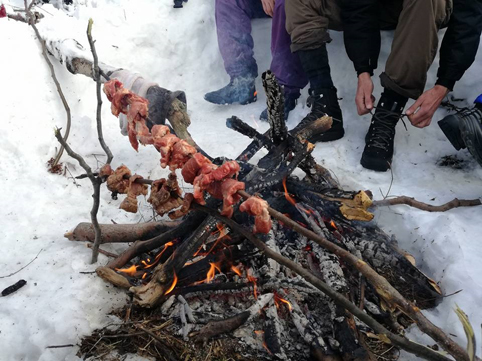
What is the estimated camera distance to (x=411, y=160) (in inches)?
137

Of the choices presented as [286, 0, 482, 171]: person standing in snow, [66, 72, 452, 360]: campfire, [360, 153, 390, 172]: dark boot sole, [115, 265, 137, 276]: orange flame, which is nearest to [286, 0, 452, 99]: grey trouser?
[286, 0, 482, 171]: person standing in snow

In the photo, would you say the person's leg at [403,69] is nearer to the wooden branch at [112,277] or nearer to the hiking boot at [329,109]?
the hiking boot at [329,109]

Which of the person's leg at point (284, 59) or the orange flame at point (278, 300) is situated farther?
the person's leg at point (284, 59)

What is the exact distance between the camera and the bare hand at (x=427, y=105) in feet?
10.8

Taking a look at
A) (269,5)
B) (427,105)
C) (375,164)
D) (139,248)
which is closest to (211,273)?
(139,248)

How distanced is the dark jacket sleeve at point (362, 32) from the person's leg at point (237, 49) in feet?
4.96

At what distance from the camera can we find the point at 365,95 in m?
3.60

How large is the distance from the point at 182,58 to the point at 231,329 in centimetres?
453

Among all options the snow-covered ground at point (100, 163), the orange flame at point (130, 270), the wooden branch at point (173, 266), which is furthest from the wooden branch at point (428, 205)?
the orange flame at point (130, 270)

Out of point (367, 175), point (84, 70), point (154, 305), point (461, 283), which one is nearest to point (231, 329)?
point (154, 305)

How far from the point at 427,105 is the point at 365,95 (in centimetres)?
54

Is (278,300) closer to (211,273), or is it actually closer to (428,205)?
(211,273)

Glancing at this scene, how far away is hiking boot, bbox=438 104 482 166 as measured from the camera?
2.82 meters

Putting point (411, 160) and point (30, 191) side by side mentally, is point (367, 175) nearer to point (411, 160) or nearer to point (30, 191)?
point (411, 160)
